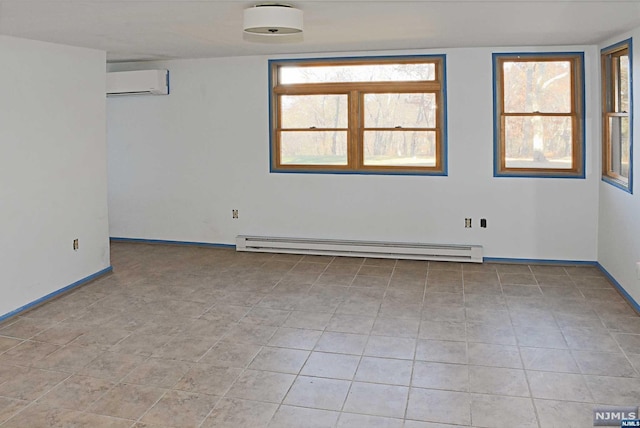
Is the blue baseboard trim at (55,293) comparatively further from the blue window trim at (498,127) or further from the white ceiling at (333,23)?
the blue window trim at (498,127)

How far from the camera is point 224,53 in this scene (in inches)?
248

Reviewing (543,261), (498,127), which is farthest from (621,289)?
(498,127)

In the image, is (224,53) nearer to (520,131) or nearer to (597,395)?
(520,131)

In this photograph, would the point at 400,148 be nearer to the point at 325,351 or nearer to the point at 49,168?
the point at 325,351

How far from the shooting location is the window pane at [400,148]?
6301 millimetres

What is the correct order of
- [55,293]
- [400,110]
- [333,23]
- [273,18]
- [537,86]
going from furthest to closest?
[400,110] < [537,86] < [55,293] < [333,23] < [273,18]

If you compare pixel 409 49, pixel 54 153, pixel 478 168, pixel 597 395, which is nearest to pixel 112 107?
pixel 54 153

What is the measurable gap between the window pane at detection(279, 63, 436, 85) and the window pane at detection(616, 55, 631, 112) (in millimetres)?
1750

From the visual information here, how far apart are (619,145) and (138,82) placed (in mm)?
5028

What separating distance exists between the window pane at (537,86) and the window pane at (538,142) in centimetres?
11

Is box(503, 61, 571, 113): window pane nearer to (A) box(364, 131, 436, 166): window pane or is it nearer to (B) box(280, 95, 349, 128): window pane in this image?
(A) box(364, 131, 436, 166): window pane

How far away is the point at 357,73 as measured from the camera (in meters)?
6.39

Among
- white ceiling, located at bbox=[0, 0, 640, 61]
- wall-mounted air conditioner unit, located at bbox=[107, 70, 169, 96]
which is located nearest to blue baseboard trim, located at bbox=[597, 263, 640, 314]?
white ceiling, located at bbox=[0, 0, 640, 61]

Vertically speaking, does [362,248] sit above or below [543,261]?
above
